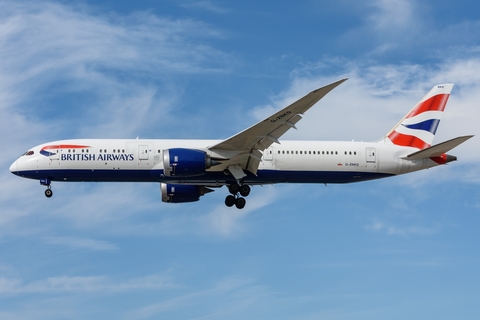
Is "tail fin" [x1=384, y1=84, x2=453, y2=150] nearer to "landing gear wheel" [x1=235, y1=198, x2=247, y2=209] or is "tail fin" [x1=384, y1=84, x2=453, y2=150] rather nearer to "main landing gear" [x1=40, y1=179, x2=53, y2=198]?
"landing gear wheel" [x1=235, y1=198, x2=247, y2=209]

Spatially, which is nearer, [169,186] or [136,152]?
[136,152]

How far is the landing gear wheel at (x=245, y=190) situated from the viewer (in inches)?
1747

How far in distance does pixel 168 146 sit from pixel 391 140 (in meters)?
13.7

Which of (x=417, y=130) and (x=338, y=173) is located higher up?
(x=417, y=130)

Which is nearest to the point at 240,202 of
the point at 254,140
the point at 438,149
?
the point at 254,140

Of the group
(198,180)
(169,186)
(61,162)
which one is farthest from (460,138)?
(61,162)

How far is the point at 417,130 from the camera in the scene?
156 ft

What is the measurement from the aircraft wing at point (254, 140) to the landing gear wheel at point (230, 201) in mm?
2502

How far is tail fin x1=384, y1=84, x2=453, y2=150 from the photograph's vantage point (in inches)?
1845

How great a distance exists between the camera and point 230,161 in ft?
139

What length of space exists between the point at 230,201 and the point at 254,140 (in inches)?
207

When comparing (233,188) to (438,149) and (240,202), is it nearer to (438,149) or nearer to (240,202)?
(240,202)

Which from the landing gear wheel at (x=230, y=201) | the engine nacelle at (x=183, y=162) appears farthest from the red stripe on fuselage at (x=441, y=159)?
the engine nacelle at (x=183, y=162)

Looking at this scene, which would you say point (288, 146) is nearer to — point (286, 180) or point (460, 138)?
point (286, 180)
